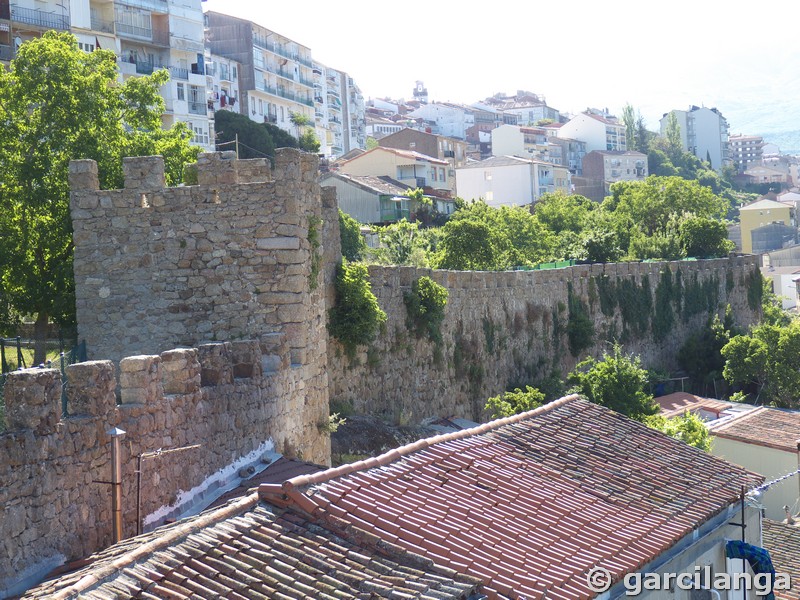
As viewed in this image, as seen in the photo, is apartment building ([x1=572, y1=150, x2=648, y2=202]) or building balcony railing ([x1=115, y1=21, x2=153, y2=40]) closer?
building balcony railing ([x1=115, y1=21, x2=153, y2=40])

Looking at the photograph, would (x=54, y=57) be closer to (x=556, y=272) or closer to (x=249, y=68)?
(x=556, y=272)

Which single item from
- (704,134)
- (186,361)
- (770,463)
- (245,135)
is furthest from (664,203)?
(704,134)

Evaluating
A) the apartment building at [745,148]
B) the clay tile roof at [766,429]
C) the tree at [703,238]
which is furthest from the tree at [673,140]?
the clay tile roof at [766,429]

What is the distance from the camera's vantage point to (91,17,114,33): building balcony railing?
4853cm

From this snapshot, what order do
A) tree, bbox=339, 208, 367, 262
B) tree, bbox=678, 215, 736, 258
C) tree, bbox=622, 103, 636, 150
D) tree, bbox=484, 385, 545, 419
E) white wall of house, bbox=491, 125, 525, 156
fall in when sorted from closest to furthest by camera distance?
tree, bbox=484, 385, 545, 419 → tree, bbox=339, 208, 367, 262 → tree, bbox=678, 215, 736, 258 → white wall of house, bbox=491, 125, 525, 156 → tree, bbox=622, 103, 636, 150

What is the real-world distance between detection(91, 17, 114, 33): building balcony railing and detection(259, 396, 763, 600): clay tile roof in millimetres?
38467

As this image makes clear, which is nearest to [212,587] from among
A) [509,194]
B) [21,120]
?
[21,120]

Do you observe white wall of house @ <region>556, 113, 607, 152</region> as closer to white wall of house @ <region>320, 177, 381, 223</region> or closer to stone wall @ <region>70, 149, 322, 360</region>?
white wall of house @ <region>320, 177, 381, 223</region>

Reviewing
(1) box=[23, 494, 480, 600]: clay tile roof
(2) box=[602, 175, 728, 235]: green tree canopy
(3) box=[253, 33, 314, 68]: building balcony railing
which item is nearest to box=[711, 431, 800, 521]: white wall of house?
(1) box=[23, 494, 480, 600]: clay tile roof

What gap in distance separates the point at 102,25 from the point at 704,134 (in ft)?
432

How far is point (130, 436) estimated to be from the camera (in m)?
10.4

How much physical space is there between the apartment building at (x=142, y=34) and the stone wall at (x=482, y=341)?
21066 mm

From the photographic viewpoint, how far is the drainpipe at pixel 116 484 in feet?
33.0

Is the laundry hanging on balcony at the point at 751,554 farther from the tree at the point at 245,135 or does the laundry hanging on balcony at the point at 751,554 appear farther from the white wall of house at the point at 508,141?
the white wall of house at the point at 508,141
